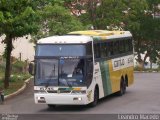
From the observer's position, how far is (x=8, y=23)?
88.8 feet

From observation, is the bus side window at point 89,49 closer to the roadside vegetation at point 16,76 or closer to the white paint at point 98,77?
the white paint at point 98,77

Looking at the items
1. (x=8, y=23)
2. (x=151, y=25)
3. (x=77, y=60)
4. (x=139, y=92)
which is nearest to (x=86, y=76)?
(x=77, y=60)

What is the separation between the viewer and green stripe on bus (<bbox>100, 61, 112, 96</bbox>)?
1022 inches

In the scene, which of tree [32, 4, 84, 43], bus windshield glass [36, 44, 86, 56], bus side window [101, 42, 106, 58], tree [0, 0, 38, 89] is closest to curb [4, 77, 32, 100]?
tree [0, 0, 38, 89]

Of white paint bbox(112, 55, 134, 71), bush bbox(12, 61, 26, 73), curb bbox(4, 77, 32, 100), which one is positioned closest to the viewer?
curb bbox(4, 77, 32, 100)

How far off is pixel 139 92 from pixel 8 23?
8.53m

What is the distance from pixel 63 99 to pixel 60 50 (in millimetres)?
2143

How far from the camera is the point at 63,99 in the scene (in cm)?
2277

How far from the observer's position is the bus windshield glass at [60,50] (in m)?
23.4

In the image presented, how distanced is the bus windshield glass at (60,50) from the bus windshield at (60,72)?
0.31 meters

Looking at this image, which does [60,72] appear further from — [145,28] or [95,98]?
[145,28]

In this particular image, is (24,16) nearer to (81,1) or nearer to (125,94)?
(125,94)

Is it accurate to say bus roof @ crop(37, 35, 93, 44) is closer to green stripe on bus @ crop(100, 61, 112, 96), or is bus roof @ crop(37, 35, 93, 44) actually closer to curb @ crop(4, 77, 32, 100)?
green stripe on bus @ crop(100, 61, 112, 96)

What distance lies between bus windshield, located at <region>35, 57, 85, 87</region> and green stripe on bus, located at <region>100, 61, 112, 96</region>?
2.82m
